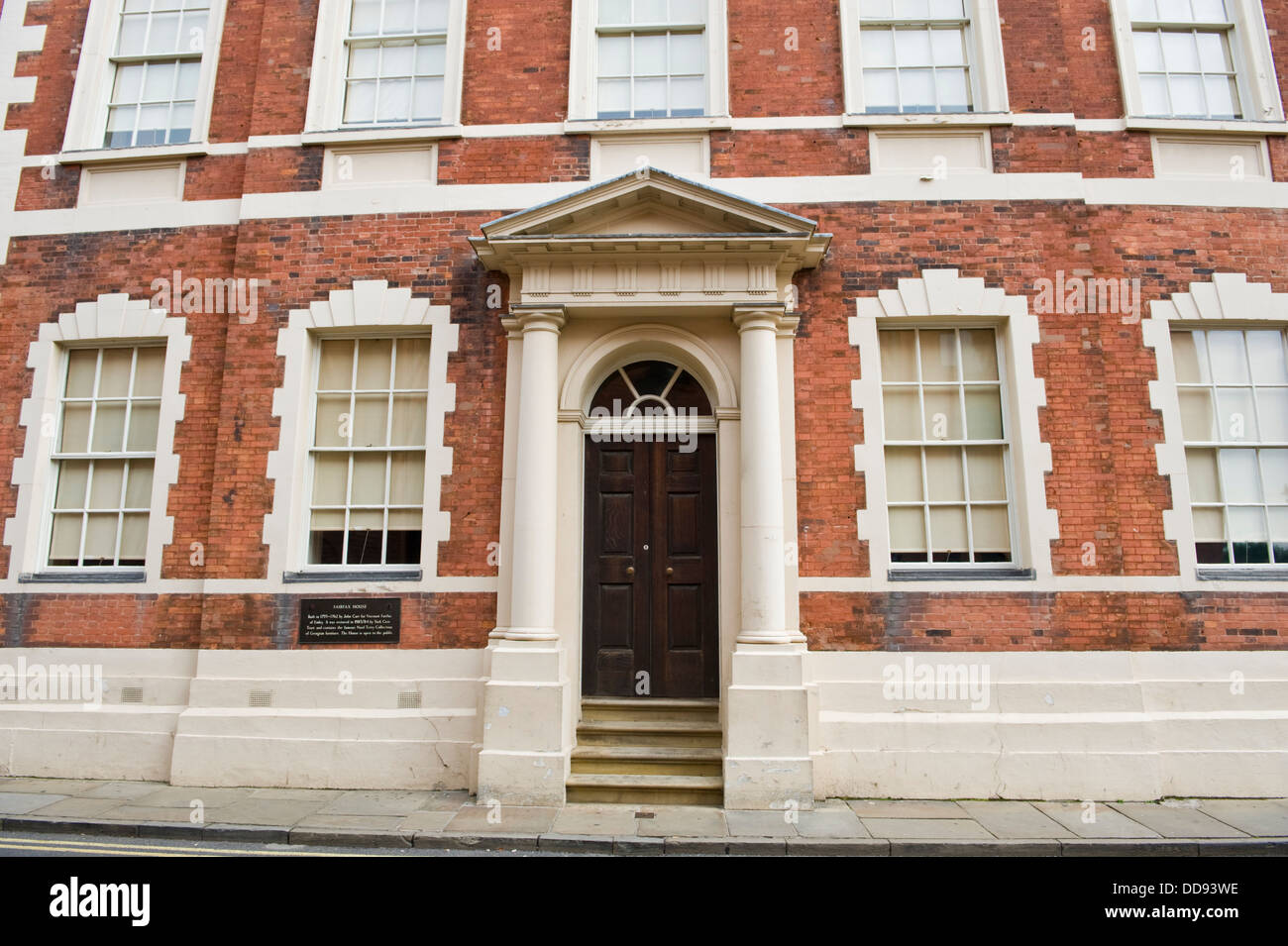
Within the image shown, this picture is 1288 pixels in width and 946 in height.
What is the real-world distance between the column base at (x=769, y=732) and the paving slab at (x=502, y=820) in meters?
1.50

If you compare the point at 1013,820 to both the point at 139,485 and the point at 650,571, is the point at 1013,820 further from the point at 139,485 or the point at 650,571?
the point at 139,485

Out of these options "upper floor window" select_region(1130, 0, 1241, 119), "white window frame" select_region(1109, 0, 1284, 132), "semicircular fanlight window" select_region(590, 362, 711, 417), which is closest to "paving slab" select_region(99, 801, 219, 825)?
"semicircular fanlight window" select_region(590, 362, 711, 417)

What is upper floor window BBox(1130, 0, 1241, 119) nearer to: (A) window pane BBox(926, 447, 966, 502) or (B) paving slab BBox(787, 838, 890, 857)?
(A) window pane BBox(926, 447, 966, 502)

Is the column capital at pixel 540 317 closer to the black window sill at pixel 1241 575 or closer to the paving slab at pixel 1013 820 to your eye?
the paving slab at pixel 1013 820

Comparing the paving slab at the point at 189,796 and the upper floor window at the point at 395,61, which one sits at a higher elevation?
the upper floor window at the point at 395,61

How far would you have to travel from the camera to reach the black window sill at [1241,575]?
6.99 m

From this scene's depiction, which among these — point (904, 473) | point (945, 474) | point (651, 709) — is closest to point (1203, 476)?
point (945, 474)

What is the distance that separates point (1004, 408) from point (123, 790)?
28.6 feet

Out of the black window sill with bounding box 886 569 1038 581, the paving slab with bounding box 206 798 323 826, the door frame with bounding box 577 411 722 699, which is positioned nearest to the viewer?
the paving slab with bounding box 206 798 323 826

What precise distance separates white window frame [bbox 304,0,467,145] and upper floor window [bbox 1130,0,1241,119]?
7160mm

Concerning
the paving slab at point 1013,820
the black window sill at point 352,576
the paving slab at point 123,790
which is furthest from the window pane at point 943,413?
the paving slab at point 123,790

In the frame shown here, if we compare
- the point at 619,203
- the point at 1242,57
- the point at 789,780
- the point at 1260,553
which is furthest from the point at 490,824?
the point at 1242,57

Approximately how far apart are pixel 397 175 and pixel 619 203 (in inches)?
97.7

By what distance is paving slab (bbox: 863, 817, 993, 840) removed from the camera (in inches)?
219
